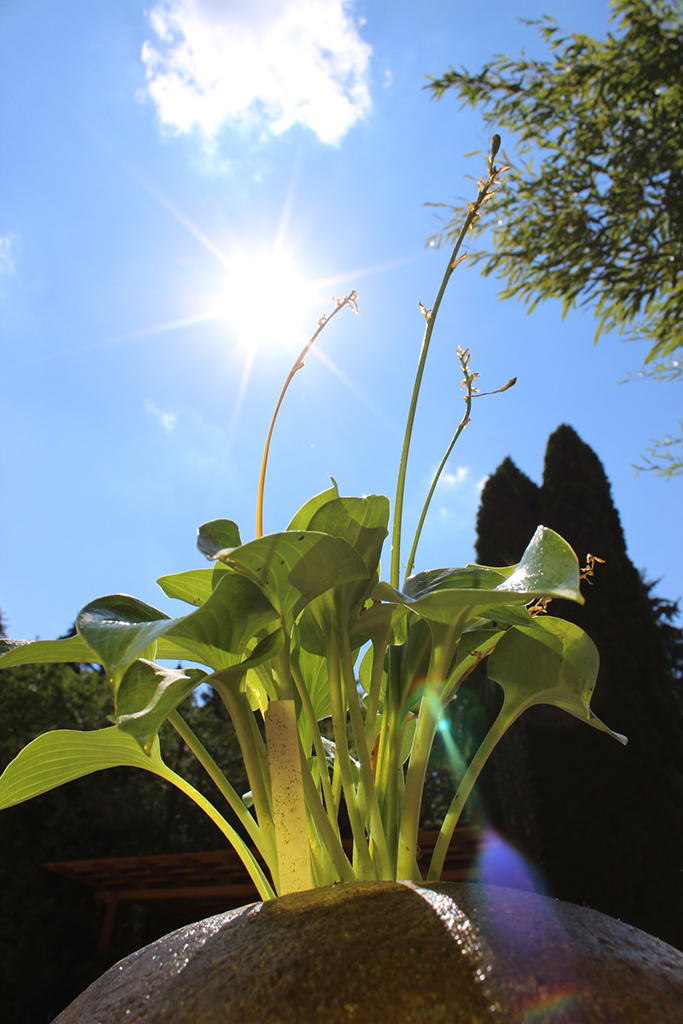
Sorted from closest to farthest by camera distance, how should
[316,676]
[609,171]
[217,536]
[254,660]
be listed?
[254,660]
[217,536]
[316,676]
[609,171]

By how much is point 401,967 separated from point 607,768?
16.9ft

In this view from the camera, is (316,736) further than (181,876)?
No

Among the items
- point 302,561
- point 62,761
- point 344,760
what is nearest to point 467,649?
point 344,760

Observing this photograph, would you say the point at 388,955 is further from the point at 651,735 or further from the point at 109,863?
the point at 651,735

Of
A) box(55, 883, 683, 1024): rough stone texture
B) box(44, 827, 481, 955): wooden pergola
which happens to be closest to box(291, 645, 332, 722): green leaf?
box(55, 883, 683, 1024): rough stone texture

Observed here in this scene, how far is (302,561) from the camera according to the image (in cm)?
57

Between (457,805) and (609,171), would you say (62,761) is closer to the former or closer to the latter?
(457,805)

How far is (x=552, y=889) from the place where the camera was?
4.46 metres

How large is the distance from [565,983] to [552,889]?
194 inches

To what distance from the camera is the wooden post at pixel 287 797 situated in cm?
66

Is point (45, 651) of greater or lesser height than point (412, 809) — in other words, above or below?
above

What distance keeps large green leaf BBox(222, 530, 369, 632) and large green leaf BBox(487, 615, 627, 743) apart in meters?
0.25

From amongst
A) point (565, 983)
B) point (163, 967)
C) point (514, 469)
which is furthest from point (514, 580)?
point (514, 469)

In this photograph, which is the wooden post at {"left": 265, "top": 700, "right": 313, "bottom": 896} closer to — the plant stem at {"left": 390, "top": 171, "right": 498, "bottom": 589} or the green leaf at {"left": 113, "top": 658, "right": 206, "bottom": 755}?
the green leaf at {"left": 113, "top": 658, "right": 206, "bottom": 755}
